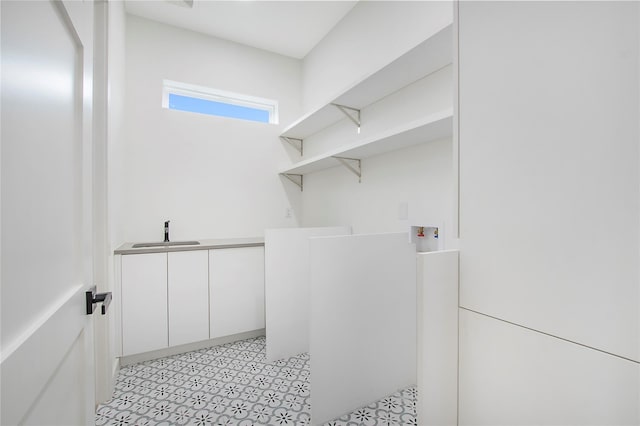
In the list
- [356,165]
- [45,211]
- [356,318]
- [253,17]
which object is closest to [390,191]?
[356,165]

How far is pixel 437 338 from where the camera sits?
757mm

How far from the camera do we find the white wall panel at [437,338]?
736 millimetres

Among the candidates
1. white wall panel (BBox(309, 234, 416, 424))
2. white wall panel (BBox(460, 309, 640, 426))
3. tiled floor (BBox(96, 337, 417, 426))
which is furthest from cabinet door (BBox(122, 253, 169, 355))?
white wall panel (BBox(460, 309, 640, 426))

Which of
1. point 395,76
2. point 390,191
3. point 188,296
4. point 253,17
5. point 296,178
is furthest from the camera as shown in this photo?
point 296,178

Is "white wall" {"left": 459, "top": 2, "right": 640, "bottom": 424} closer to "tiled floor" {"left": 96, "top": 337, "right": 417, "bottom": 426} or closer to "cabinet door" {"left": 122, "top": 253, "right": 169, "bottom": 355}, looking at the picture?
"tiled floor" {"left": 96, "top": 337, "right": 417, "bottom": 426}

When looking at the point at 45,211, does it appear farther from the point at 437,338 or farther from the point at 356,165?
the point at 356,165

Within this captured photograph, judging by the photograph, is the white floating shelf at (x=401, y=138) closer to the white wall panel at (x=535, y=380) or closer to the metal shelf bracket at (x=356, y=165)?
the metal shelf bracket at (x=356, y=165)

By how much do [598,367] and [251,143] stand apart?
314 cm

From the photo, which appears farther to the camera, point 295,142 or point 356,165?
point 295,142

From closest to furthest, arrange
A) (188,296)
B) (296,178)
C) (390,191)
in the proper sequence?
(390,191)
(188,296)
(296,178)

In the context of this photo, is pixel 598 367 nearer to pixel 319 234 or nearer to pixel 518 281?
pixel 518 281

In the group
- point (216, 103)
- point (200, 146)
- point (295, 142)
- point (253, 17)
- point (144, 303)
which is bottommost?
point (144, 303)

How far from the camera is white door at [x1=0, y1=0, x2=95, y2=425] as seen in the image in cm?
43

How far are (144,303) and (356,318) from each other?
1647 mm
